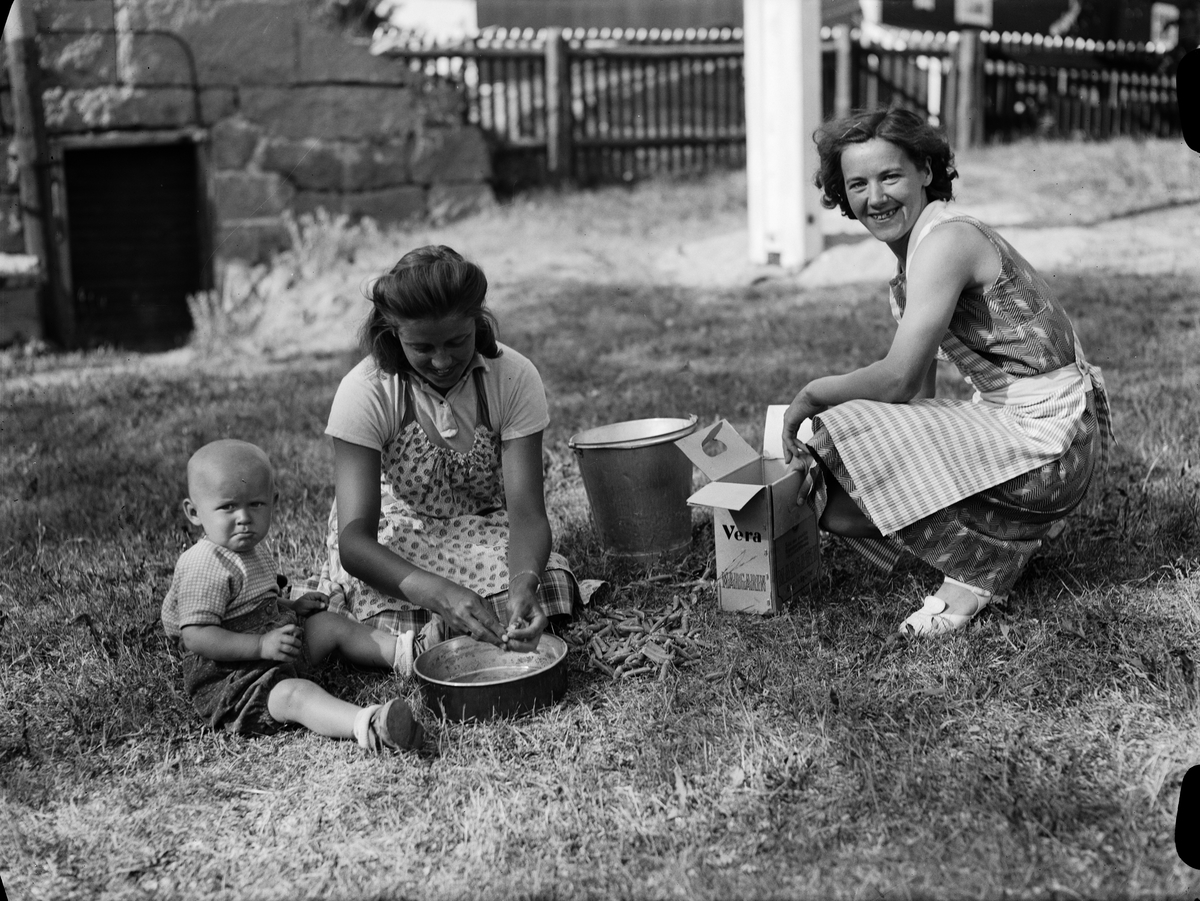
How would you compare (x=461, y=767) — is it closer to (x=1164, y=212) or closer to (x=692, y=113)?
(x=1164, y=212)

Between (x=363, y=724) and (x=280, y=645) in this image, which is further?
(x=280, y=645)

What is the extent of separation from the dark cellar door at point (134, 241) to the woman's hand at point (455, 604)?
688 cm

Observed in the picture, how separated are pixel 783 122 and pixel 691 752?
235 inches

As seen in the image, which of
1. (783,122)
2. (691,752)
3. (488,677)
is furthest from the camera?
(783,122)

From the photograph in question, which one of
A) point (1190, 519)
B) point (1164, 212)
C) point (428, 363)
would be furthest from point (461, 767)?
point (1164, 212)

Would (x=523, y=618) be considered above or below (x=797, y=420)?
below

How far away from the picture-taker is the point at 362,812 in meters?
2.47

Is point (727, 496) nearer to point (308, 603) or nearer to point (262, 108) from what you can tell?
point (308, 603)

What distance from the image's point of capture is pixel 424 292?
9.45 ft

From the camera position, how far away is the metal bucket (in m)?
3.68

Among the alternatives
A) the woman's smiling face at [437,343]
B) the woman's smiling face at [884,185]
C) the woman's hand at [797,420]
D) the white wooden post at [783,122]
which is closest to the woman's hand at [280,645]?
Result: the woman's smiling face at [437,343]

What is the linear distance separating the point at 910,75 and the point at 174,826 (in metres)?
12.5

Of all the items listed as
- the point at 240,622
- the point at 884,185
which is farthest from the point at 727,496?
the point at 240,622

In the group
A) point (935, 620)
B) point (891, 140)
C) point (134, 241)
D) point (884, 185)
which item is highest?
point (891, 140)
